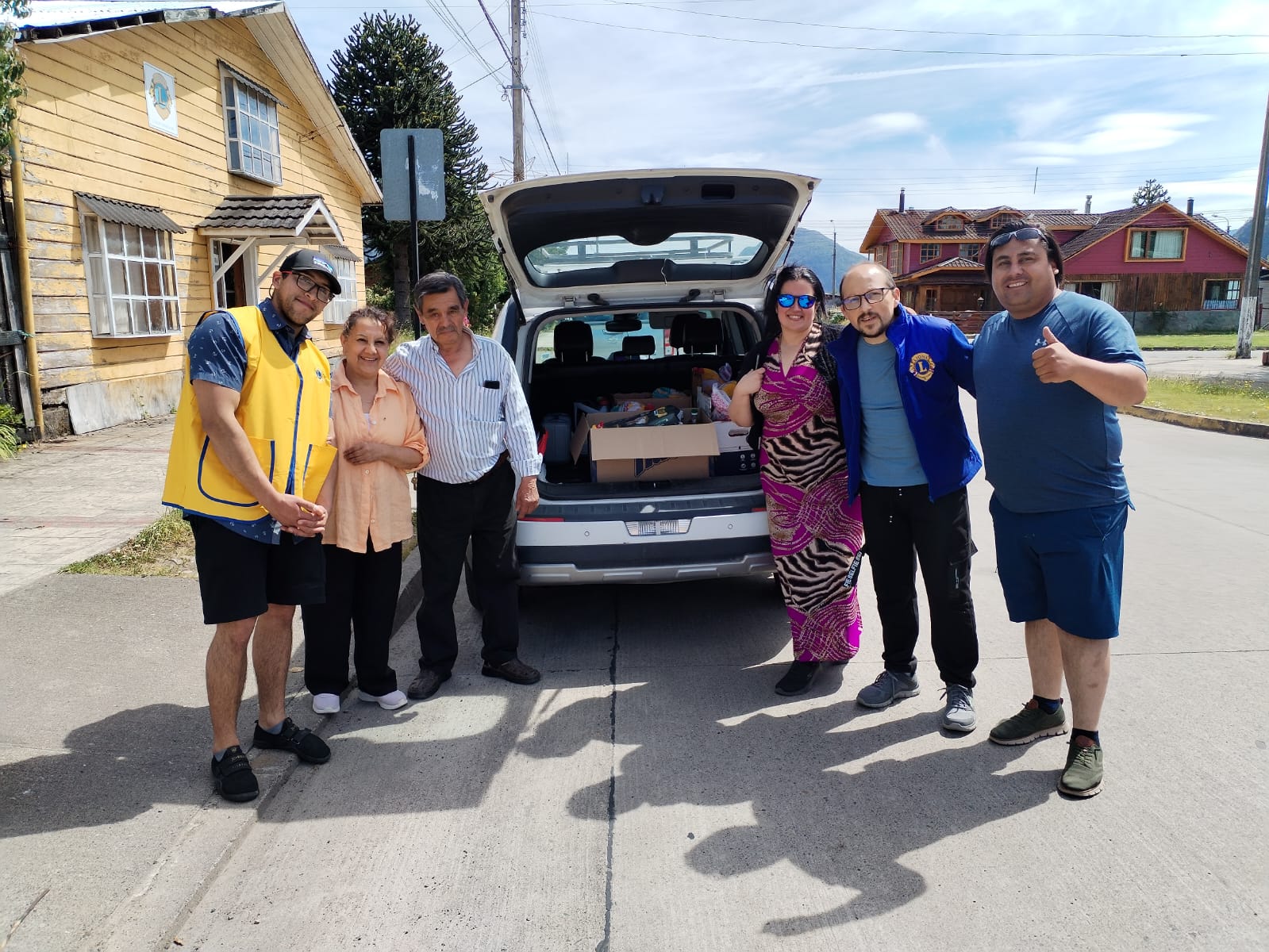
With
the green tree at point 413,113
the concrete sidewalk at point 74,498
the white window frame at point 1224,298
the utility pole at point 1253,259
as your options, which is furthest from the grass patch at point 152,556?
the white window frame at point 1224,298

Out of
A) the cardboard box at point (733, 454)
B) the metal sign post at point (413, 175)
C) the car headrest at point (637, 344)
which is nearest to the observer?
the cardboard box at point (733, 454)

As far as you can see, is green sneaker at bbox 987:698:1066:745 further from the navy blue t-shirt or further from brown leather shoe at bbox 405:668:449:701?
brown leather shoe at bbox 405:668:449:701

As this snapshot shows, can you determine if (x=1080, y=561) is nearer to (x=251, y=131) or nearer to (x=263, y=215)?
(x=263, y=215)

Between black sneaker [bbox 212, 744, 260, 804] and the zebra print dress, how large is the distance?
2.23 meters

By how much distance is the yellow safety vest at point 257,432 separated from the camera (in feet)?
9.58

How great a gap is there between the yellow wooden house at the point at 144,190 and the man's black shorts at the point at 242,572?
8.09 meters

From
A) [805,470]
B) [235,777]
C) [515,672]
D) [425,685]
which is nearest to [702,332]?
[805,470]

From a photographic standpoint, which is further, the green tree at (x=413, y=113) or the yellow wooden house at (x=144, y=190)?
the green tree at (x=413, y=113)

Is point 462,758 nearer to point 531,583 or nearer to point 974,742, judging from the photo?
point 531,583

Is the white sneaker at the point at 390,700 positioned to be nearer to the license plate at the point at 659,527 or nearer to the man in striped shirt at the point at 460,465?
the man in striped shirt at the point at 460,465

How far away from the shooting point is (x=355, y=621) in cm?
396

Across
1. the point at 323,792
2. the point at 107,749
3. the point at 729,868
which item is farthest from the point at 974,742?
the point at 107,749

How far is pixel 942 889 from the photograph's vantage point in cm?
256

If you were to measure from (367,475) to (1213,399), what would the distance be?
15.1 meters
